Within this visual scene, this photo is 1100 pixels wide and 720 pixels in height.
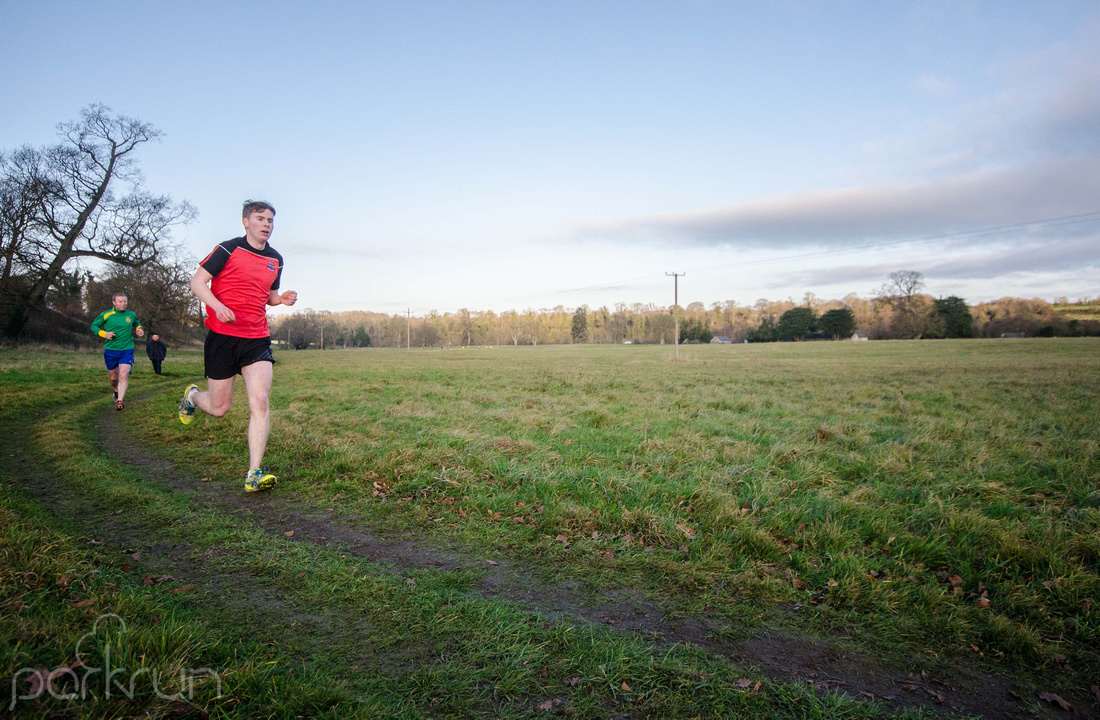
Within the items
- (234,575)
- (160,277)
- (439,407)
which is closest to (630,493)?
(234,575)

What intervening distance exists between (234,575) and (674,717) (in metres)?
2.78

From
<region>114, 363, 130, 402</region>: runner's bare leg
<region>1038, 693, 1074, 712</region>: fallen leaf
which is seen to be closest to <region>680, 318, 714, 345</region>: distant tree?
<region>114, 363, 130, 402</region>: runner's bare leg

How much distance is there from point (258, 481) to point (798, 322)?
113 m

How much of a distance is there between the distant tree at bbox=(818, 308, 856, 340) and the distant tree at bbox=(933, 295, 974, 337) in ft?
57.9

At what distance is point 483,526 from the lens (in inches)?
172

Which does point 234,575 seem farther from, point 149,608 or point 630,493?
point 630,493

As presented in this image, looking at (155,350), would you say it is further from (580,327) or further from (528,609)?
(580,327)

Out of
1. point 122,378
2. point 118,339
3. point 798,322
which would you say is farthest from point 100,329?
point 798,322

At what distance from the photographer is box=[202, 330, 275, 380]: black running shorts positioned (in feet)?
16.9

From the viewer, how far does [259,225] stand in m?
5.11

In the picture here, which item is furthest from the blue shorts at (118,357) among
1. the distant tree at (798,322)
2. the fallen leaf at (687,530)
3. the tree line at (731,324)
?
the distant tree at (798,322)

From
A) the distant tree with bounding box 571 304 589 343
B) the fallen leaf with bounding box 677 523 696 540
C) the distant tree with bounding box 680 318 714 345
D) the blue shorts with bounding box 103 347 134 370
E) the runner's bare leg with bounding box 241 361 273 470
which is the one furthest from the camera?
the distant tree with bounding box 571 304 589 343

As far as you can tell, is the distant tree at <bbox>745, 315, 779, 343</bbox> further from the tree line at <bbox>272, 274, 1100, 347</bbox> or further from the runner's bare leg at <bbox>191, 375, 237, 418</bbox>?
the runner's bare leg at <bbox>191, 375, 237, 418</bbox>

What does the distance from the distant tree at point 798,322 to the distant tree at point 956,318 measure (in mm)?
23280
